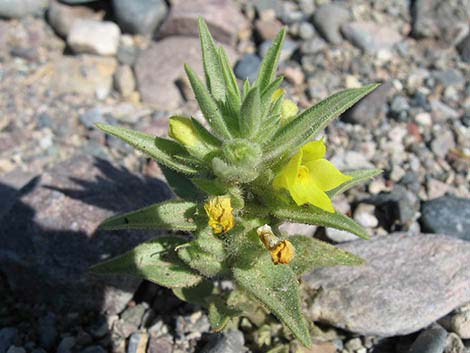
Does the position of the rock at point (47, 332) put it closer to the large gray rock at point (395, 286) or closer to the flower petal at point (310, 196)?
the large gray rock at point (395, 286)

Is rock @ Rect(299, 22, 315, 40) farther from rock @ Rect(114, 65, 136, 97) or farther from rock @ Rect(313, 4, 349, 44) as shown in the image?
rock @ Rect(114, 65, 136, 97)

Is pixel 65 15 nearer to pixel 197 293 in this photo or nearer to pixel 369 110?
pixel 369 110

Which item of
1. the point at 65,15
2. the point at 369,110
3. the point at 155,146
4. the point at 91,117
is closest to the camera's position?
the point at 155,146

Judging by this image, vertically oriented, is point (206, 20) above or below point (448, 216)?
above

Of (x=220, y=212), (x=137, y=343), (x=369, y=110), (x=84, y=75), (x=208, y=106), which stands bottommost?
(x=137, y=343)

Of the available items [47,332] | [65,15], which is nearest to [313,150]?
[47,332]

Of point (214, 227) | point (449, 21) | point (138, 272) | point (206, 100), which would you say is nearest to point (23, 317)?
point (138, 272)
